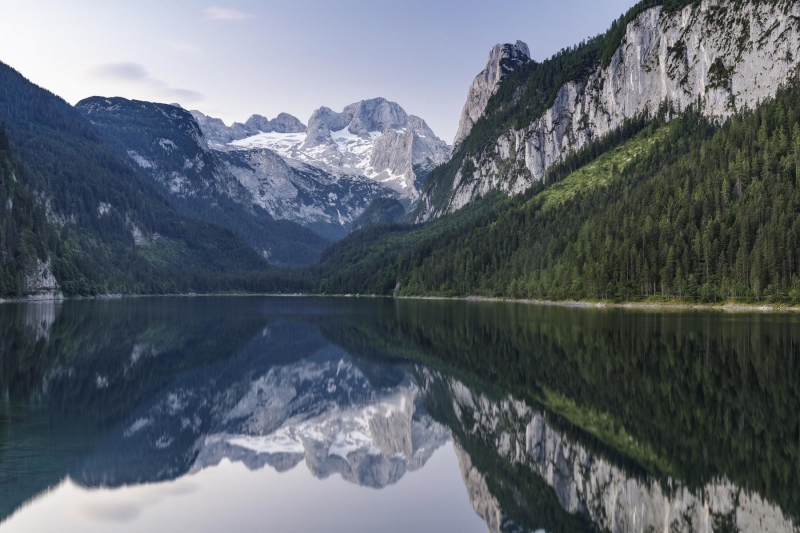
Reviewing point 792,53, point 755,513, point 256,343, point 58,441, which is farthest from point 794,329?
point 792,53

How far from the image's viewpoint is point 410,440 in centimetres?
2928

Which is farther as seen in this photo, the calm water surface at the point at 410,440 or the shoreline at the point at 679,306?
the shoreline at the point at 679,306

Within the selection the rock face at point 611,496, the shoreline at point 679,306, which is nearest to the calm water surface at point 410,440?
the rock face at point 611,496

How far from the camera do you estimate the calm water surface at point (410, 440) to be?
20.0 metres

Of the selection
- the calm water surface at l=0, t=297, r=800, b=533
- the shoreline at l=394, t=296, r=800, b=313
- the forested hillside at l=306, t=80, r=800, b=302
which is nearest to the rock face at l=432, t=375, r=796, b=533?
the calm water surface at l=0, t=297, r=800, b=533

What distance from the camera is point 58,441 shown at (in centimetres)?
2714

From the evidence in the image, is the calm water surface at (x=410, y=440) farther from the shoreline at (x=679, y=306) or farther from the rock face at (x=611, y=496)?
the shoreline at (x=679, y=306)

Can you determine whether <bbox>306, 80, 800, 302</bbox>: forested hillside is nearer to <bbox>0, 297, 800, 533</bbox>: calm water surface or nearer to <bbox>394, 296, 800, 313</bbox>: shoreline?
<bbox>394, 296, 800, 313</bbox>: shoreline

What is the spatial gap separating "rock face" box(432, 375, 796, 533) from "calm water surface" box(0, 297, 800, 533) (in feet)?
0.26

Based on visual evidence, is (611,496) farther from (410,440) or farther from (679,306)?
(679,306)

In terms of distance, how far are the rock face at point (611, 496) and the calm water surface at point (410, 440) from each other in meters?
0.08

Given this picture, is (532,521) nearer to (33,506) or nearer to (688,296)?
(33,506)

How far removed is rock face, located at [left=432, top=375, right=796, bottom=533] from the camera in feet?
60.6

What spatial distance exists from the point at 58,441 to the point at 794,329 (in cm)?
6399
